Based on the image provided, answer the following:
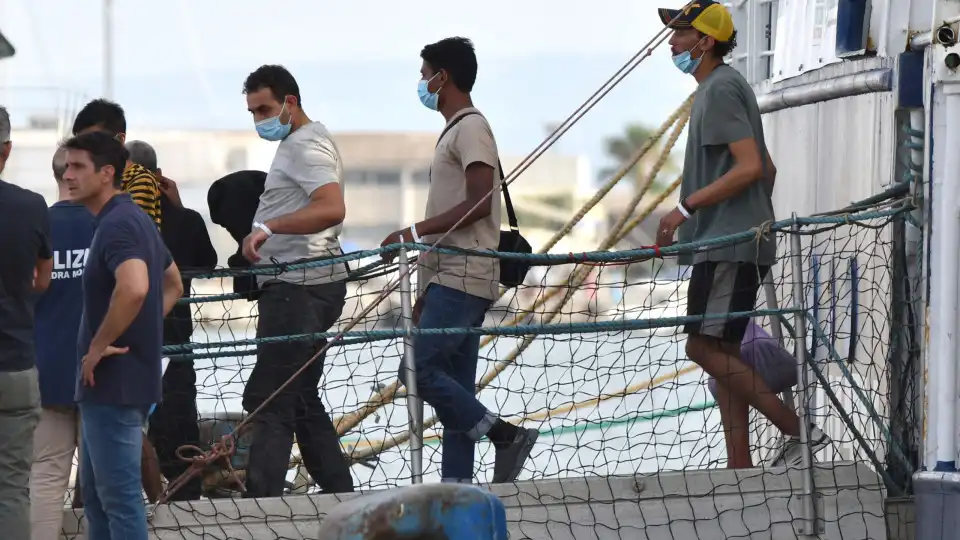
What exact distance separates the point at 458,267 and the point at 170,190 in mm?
1556

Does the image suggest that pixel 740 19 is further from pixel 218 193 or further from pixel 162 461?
pixel 162 461

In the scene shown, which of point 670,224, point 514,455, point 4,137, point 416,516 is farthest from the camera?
point 514,455

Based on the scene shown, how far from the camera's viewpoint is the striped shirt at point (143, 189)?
6.27 m

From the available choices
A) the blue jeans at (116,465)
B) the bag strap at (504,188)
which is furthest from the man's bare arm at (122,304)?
the bag strap at (504,188)

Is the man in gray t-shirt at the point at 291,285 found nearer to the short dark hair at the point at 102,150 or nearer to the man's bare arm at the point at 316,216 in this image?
the man's bare arm at the point at 316,216

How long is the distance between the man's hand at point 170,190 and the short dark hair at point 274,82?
0.71 metres

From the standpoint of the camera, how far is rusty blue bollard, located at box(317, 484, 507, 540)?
11.5ft

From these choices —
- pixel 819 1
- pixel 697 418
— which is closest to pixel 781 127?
pixel 819 1

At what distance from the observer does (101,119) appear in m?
6.56

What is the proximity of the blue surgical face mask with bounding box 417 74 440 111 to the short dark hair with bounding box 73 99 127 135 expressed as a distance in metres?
1.36

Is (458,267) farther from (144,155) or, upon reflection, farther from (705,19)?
(144,155)

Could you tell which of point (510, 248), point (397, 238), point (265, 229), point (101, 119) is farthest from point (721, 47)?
point (101, 119)

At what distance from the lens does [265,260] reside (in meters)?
6.14

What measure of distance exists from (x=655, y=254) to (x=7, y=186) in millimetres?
2227
